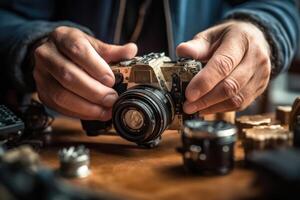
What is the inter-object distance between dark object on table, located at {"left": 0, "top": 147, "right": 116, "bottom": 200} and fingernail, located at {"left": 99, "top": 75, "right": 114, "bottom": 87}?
26cm

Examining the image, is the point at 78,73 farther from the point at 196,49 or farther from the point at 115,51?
the point at 196,49

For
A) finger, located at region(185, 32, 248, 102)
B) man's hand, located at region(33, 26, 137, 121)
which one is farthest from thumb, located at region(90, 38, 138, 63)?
finger, located at region(185, 32, 248, 102)

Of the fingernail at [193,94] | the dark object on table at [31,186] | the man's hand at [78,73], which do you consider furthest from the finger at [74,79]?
the dark object on table at [31,186]

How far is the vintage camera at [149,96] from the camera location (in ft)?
2.21

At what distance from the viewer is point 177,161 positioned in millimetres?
651

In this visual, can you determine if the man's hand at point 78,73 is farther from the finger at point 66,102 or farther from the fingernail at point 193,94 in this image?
the fingernail at point 193,94

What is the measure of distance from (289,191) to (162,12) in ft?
2.17

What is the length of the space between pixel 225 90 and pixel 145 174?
191 mm

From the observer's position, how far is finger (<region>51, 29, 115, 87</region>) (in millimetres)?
713

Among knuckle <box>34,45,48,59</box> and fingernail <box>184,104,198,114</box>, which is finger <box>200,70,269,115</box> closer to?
fingernail <box>184,104,198,114</box>

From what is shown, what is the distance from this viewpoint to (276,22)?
927mm

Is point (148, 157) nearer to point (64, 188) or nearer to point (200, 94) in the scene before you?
point (200, 94)

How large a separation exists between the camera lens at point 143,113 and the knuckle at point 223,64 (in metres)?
0.08

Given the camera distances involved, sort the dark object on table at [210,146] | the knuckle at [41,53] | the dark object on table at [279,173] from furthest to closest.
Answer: the knuckle at [41,53]
the dark object on table at [210,146]
the dark object on table at [279,173]
